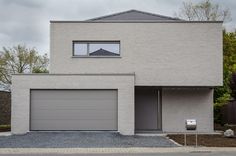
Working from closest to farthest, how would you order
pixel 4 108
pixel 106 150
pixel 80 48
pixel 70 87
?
pixel 106 150 → pixel 70 87 → pixel 80 48 → pixel 4 108

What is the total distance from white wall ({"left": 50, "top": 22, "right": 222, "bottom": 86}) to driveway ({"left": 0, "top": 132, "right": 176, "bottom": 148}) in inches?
164

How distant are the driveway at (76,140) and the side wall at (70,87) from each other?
3.10ft

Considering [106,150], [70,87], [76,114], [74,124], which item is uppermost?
[70,87]

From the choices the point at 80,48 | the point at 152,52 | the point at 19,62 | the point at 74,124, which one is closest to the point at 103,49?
the point at 80,48

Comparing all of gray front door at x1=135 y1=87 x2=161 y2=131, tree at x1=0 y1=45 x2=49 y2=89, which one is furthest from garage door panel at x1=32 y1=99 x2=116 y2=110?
tree at x1=0 y1=45 x2=49 y2=89

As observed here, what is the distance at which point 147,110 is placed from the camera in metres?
28.6

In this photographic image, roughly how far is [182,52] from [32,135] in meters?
9.11

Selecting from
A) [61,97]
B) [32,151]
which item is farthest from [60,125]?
[32,151]

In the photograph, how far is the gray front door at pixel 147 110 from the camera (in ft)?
93.5

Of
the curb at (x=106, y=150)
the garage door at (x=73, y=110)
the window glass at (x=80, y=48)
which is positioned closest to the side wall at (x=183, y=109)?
the garage door at (x=73, y=110)

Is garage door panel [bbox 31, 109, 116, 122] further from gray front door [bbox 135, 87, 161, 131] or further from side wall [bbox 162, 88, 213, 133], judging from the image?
side wall [bbox 162, 88, 213, 133]

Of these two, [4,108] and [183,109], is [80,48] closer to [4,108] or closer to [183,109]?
[183,109]

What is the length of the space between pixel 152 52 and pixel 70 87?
491 centimetres

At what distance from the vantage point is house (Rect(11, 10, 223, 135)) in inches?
1016
